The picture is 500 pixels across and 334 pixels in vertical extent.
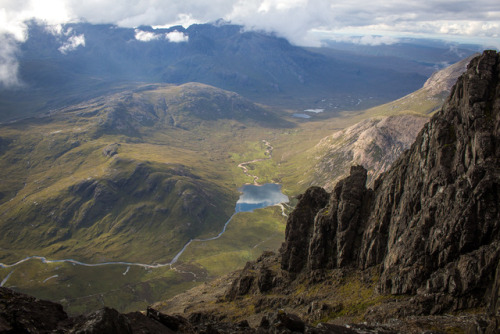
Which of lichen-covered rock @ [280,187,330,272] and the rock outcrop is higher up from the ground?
the rock outcrop

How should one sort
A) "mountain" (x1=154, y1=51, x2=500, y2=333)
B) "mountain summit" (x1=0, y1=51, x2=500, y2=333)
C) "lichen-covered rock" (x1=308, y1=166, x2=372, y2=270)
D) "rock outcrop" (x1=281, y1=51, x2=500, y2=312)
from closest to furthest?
"mountain summit" (x1=0, y1=51, x2=500, y2=333)
"mountain" (x1=154, y1=51, x2=500, y2=333)
"rock outcrop" (x1=281, y1=51, x2=500, y2=312)
"lichen-covered rock" (x1=308, y1=166, x2=372, y2=270)

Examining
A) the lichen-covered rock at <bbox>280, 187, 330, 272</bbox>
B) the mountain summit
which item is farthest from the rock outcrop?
the lichen-covered rock at <bbox>280, 187, 330, 272</bbox>

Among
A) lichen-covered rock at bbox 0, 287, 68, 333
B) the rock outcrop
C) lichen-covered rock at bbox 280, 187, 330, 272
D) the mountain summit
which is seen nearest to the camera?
lichen-covered rock at bbox 0, 287, 68, 333

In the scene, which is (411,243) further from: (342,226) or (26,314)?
(26,314)

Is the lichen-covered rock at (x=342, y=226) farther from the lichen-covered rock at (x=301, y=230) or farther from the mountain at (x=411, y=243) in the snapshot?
the lichen-covered rock at (x=301, y=230)

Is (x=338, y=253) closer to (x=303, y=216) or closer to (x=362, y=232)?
(x=362, y=232)

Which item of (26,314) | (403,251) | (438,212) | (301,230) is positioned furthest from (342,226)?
(26,314)

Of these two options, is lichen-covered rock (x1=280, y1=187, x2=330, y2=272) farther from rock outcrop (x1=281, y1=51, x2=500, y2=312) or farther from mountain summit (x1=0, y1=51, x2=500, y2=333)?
rock outcrop (x1=281, y1=51, x2=500, y2=312)
